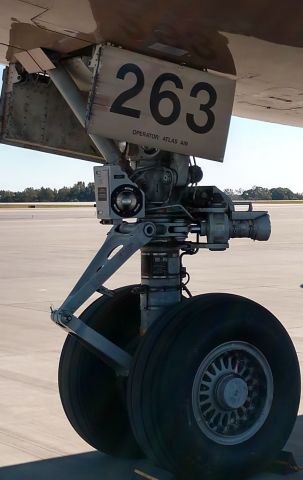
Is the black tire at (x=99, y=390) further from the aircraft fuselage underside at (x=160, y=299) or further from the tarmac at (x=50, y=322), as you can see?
the tarmac at (x=50, y=322)

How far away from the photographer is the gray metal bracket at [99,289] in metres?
4.64

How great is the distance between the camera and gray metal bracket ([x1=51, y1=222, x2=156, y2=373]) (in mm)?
4642

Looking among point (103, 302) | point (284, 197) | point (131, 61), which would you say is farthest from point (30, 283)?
point (284, 197)

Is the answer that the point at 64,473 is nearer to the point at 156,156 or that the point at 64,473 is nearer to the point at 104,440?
the point at 104,440

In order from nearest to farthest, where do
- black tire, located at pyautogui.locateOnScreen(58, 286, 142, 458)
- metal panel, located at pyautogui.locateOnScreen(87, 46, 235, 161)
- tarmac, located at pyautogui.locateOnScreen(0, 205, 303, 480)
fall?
metal panel, located at pyautogui.locateOnScreen(87, 46, 235, 161) < black tire, located at pyautogui.locateOnScreen(58, 286, 142, 458) < tarmac, located at pyautogui.locateOnScreen(0, 205, 303, 480)

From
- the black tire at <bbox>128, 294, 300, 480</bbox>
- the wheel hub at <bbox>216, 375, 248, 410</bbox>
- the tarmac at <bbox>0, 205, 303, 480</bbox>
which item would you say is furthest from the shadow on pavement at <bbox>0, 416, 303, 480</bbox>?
the wheel hub at <bbox>216, 375, 248, 410</bbox>

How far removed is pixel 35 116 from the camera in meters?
5.28

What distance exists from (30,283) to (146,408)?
11.2 m

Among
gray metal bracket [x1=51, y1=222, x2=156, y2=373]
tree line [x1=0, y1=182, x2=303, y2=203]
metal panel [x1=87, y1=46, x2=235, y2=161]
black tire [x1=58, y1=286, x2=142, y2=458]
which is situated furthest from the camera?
tree line [x1=0, y1=182, x2=303, y2=203]

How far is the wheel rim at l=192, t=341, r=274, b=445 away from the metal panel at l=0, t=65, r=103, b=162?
1.82 meters

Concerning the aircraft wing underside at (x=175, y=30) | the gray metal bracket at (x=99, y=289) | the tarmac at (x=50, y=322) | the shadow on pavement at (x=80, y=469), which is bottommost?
the shadow on pavement at (x=80, y=469)

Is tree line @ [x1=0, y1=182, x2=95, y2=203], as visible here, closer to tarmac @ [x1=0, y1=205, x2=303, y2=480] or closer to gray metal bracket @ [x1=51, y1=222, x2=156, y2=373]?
tarmac @ [x1=0, y1=205, x2=303, y2=480]

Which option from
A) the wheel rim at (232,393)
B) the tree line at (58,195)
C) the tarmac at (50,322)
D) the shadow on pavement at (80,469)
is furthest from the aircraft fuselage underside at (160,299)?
the tree line at (58,195)

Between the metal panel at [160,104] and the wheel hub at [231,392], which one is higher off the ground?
the metal panel at [160,104]
